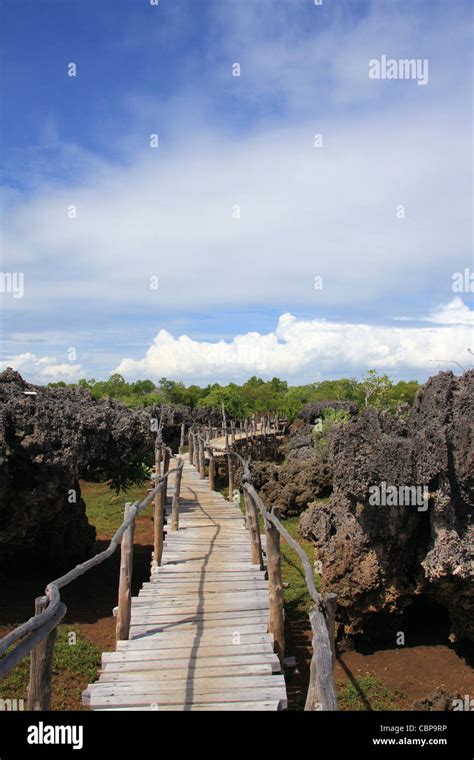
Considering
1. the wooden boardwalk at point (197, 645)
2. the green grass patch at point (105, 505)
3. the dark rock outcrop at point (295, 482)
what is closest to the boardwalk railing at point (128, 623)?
the wooden boardwalk at point (197, 645)

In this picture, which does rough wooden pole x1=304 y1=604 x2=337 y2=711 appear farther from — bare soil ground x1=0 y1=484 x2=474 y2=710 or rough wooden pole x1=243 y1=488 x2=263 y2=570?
rough wooden pole x1=243 y1=488 x2=263 y2=570

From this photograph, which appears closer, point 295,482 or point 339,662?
point 339,662

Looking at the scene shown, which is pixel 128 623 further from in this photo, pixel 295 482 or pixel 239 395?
pixel 239 395

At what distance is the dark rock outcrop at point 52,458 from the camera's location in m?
9.39

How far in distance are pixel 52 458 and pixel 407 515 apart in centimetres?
565

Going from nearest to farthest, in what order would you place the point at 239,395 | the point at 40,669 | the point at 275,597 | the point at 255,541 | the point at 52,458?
the point at 40,669, the point at 275,597, the point at 255,541, the point at 52,458, the point at 239,395

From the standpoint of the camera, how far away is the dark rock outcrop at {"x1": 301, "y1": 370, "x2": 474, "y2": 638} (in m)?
7.70

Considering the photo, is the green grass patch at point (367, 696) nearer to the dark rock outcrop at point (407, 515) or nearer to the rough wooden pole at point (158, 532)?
the dark rock outcrop at point (407, 515)

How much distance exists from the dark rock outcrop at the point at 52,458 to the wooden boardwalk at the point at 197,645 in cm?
228

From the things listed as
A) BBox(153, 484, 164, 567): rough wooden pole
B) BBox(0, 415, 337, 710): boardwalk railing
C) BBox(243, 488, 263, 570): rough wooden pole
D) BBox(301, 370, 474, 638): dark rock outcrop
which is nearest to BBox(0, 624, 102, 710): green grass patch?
BBox(0, 415, 337, 710): boardwalk railing

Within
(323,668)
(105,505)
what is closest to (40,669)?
(323,668)

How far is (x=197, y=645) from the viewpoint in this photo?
6.12m
